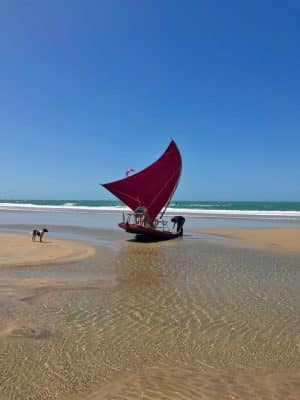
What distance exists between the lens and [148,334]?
672 centimetres

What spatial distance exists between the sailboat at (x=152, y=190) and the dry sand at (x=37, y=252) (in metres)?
4.74

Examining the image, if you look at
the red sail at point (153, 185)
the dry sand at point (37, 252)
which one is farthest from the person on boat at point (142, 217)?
the dry sand at point (37, 252)

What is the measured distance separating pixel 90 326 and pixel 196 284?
4300 millimetres

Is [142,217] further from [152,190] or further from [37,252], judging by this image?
[37,252]

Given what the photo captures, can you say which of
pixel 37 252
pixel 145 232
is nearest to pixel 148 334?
pixel 37 252

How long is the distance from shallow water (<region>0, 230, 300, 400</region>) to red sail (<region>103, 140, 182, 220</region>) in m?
11.1

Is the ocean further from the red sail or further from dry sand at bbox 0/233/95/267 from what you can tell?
dry sand at bbox 0/233/95/267

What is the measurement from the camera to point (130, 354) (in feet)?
19.3

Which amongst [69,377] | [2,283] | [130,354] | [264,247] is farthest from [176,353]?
[264,247]

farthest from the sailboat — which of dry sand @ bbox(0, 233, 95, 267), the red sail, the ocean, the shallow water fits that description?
the ocean

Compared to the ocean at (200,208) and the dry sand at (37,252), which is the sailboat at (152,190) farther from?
the ocean at (200,208)

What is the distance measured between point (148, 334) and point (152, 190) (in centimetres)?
1771

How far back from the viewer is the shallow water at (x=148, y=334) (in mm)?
4953

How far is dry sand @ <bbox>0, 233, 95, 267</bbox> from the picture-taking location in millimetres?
13844
